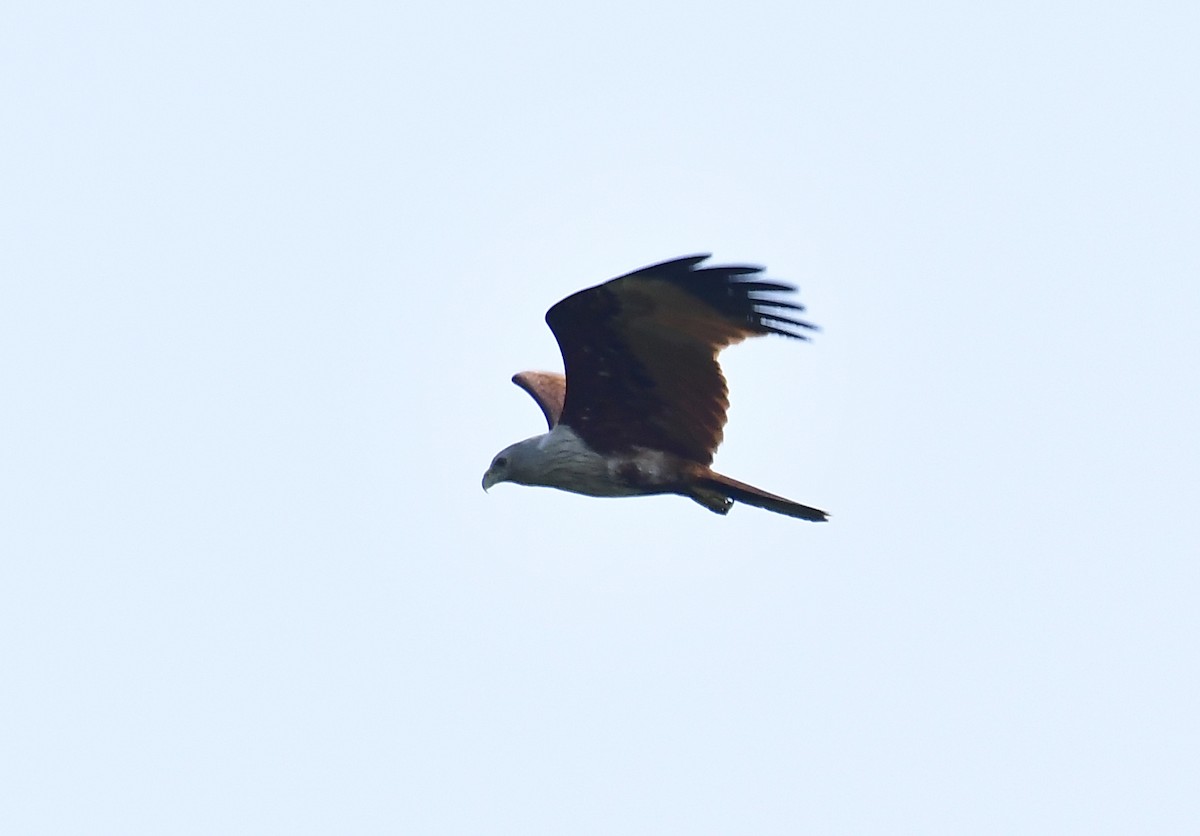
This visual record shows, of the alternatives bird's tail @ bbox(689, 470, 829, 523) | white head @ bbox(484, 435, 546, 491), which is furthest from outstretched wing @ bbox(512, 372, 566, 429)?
bird's tail @ bbox(689, 470, 829, 523)

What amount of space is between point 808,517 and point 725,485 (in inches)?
19.5

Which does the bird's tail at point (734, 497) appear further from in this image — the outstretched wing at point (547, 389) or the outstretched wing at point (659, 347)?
the outstretched wing at point (547, 389)

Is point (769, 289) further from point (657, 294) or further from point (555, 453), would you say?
point (555, 453)

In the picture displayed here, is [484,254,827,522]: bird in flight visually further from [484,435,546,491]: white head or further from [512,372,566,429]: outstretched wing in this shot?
[512,372,566,429]: outstretched wing

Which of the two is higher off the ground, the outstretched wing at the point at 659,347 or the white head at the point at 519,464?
the outstretched wing at the point at 659,347

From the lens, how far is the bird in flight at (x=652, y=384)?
42.0 feet

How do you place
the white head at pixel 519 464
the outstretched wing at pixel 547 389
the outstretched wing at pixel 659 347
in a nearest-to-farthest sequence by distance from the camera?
the outstretched wing at pixel 659 347, the white head at pixel 519 464, the outstretched wing at pixel 547 389

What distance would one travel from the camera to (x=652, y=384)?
13281mm

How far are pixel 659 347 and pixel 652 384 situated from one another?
276mm

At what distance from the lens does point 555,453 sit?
13688 millimetres

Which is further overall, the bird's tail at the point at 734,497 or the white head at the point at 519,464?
the white head at the point at 519,464

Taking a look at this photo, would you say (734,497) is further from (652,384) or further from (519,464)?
(519,464)

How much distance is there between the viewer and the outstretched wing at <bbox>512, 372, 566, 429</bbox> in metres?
14.8

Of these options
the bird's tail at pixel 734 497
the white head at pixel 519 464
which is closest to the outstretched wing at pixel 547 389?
the white head at pixel 519 464
